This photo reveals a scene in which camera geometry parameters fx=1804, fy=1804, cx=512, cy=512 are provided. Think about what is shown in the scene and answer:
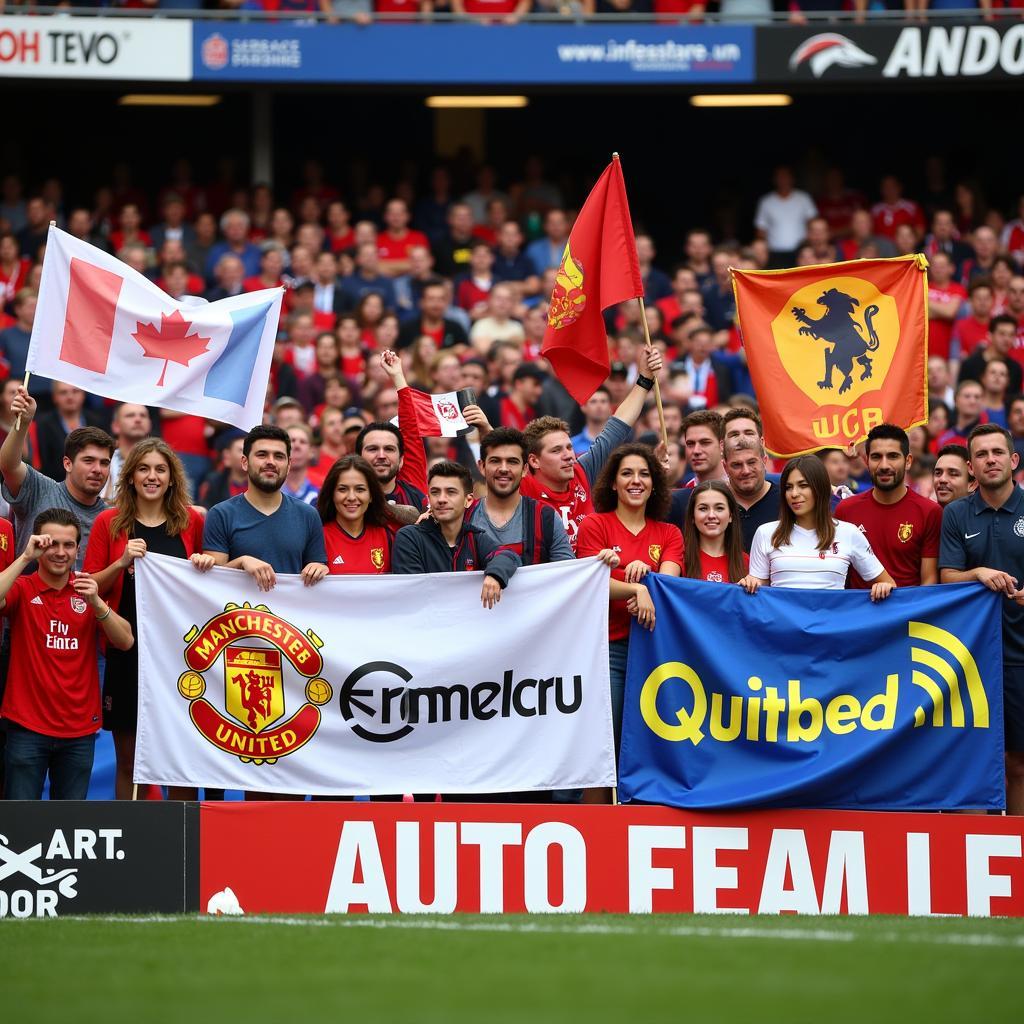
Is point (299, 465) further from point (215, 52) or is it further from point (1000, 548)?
point (215, 52)

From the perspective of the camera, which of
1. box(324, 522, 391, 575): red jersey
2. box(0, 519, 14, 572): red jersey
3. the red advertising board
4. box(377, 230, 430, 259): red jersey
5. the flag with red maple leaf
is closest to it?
the red advertising board

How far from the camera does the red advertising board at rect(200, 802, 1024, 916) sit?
896cm

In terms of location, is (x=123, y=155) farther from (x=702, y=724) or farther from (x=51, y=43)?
(x=702, y=724)

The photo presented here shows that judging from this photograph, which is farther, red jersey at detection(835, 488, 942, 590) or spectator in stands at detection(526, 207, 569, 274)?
spectator in stands at detection(526, 207, 569, 274)

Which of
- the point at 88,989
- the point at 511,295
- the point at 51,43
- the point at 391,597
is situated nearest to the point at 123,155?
the point at 51,43

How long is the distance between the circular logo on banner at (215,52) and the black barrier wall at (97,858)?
1200cm

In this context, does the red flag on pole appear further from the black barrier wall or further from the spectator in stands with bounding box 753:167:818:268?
the spectator in stands with bounding box 753:167:818:268

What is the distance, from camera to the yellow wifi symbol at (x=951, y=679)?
30.2ft

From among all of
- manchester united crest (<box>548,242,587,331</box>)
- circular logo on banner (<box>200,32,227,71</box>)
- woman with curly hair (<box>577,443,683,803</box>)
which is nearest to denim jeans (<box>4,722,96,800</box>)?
woman with curly hair (<box>577,443,683,803</box>)

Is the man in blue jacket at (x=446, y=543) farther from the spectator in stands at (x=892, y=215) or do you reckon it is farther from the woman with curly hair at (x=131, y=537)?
the spectator in stands at (x=892, y=215)

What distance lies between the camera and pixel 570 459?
393 inches

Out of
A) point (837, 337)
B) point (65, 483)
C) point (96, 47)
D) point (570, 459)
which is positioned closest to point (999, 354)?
point (837, 337)

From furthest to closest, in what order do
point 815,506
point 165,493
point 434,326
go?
point 434,326 → point 165,493 → point 815,506

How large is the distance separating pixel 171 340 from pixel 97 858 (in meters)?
2.97
